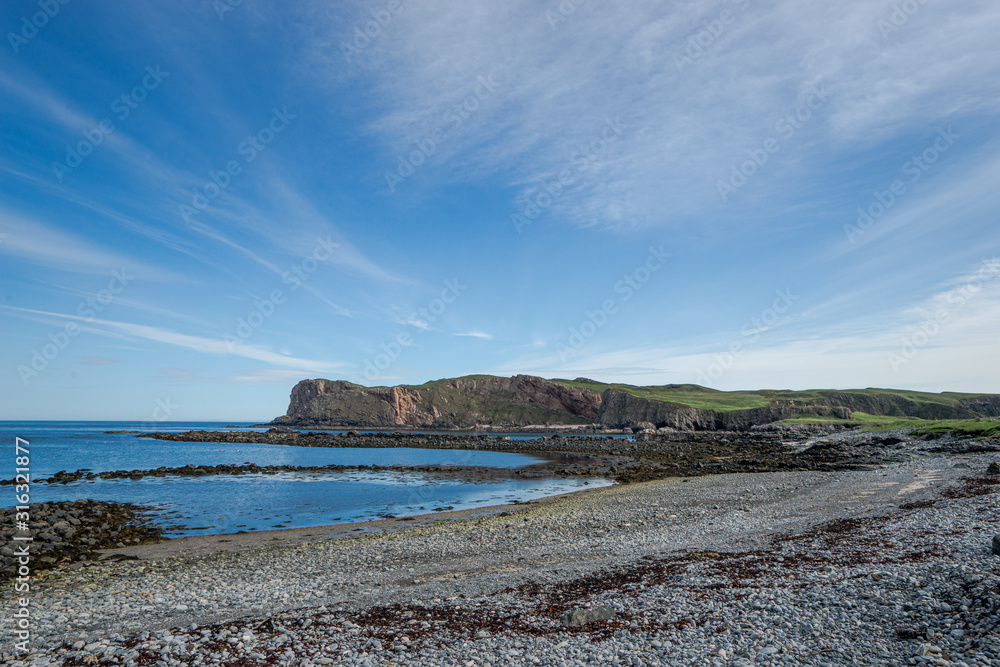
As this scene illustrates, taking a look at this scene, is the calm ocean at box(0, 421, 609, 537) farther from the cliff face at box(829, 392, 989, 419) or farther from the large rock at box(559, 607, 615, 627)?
the cliff face at box(829, 392, 989, 419)

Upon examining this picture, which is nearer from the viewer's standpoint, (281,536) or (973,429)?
(281,536)

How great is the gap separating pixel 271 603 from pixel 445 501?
2178 cm

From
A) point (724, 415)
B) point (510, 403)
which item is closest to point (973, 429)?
point (724, 415)

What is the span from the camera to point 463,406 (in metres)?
191

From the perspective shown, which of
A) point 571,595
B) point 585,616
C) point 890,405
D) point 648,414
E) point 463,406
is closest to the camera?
point 585,616

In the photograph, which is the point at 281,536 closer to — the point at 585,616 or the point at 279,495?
the point at 279,495

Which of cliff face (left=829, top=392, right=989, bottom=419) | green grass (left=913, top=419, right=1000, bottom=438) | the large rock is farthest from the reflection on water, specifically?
cliff face (left=829, top=392, right=989, bottom=419)

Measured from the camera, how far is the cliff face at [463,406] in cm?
18515

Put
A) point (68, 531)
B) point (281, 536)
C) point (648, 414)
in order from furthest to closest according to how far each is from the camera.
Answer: point (648, 414), point (281, 536), point (68, 531)

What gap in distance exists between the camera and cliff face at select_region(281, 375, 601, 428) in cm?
18515

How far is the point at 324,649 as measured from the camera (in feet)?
31.2

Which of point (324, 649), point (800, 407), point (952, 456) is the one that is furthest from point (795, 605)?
point (800, 407)

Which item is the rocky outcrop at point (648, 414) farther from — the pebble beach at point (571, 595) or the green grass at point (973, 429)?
the pebble beach at point (571, 595)

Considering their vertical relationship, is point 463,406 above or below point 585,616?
above
